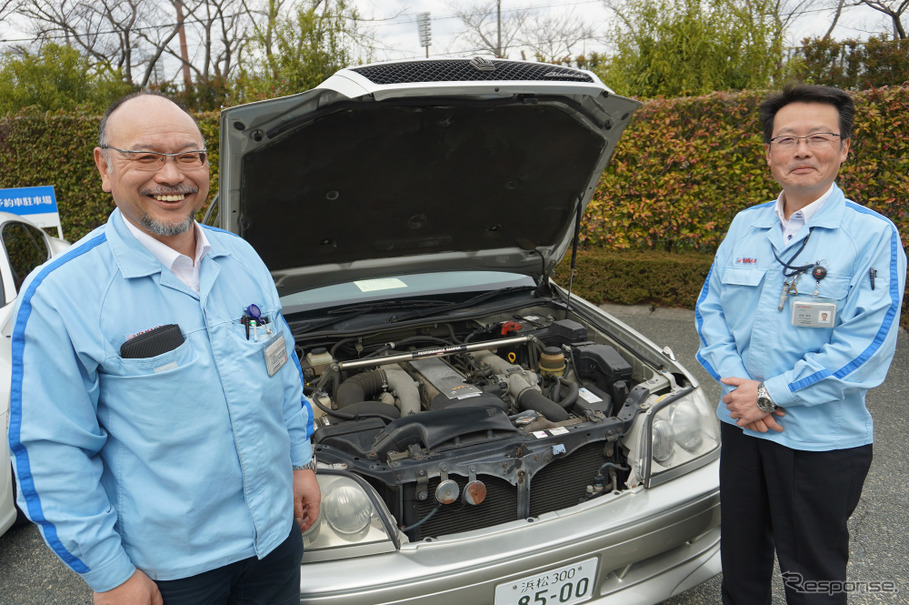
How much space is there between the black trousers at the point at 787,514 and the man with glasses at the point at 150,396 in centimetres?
147

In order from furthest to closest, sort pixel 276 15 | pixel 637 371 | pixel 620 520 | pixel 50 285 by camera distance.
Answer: pixel 276 15
pixel 637 371
pixel 620 520
pixel 50 285

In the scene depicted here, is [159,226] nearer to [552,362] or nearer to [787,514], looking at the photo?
[552,362]

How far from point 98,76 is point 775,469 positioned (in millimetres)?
14544

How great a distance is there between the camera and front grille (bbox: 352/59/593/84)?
210 cm

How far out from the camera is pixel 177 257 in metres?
1.45

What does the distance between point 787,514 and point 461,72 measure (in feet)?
6.17

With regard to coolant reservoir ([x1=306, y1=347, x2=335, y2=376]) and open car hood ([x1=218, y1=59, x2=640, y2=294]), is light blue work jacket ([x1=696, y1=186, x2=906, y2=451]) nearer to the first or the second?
open car hood ([x1=218, y1=59, x2=640, y2=294])

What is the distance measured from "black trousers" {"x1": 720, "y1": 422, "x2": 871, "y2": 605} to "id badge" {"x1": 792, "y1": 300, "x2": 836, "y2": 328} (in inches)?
15.4

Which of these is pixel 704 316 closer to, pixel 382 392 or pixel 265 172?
pixel 382 392

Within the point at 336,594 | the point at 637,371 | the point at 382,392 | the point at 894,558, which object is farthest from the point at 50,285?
the point at 894,558

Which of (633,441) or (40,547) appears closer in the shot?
(633,441)

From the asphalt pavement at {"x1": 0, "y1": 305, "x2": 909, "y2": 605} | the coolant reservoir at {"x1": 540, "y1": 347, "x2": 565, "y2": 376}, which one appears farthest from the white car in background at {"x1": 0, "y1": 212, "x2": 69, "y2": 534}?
the coolant reservoir at {"x1": 540, "y1": 347, "x2": 565, "y2": 376}

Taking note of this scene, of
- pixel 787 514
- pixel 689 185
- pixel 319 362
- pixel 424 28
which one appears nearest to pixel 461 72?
pixel 319 362

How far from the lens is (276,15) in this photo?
1006 cm
